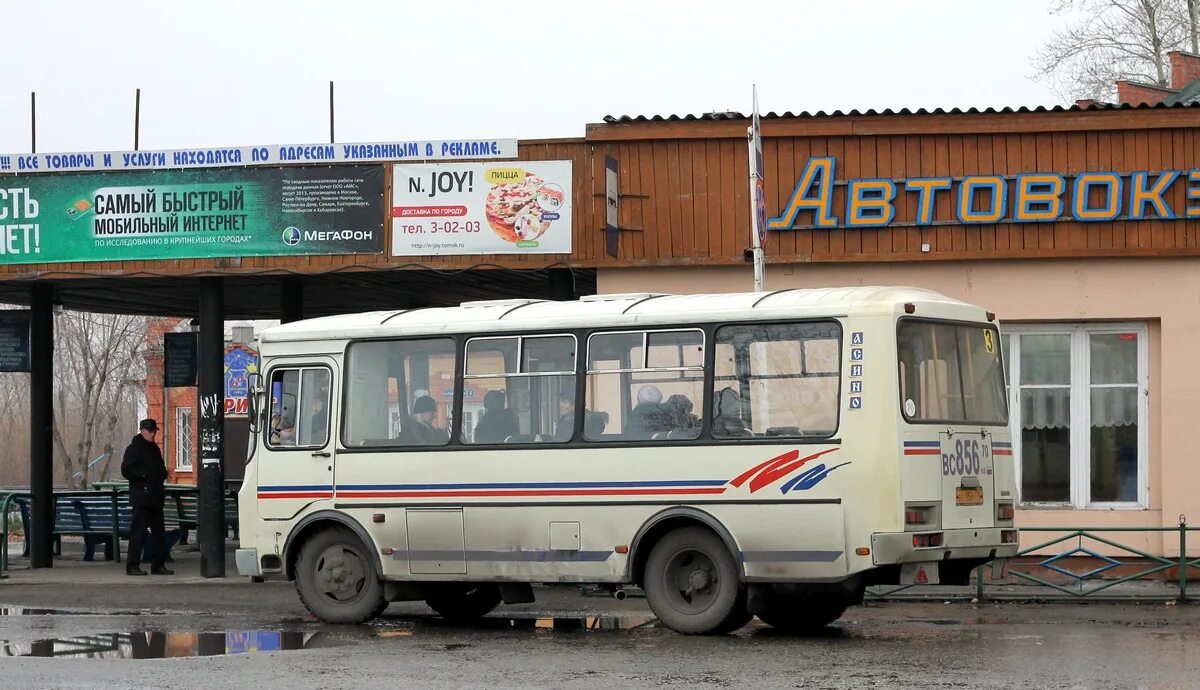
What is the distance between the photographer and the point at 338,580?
1514 centimetres

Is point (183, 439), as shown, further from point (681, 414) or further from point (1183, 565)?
point (681, 414)

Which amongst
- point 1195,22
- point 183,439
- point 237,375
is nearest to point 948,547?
point 1195,22

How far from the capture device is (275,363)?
15.7 metres

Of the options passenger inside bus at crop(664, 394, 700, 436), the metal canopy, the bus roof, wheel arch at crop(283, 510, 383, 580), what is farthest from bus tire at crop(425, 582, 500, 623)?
the metal canopy

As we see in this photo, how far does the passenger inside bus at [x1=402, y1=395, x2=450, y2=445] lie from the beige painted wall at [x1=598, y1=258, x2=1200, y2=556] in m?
5.74

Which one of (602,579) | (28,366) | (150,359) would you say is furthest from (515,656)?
(150,359)

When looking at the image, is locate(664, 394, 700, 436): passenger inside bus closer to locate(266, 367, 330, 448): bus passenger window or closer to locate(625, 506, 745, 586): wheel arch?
locate(625, 506, 745, 586): wheel arch

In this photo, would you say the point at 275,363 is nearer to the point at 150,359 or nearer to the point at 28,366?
the point at 28,366

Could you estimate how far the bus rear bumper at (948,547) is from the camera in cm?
1255

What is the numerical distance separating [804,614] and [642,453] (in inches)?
78.4

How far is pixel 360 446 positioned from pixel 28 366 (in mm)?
9343

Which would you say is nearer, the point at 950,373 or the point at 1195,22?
the point at 950,373

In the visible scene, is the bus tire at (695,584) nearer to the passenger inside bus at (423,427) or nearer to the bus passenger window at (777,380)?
the bus passenger window at (777,380)

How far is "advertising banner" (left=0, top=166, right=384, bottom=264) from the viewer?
19719mm
